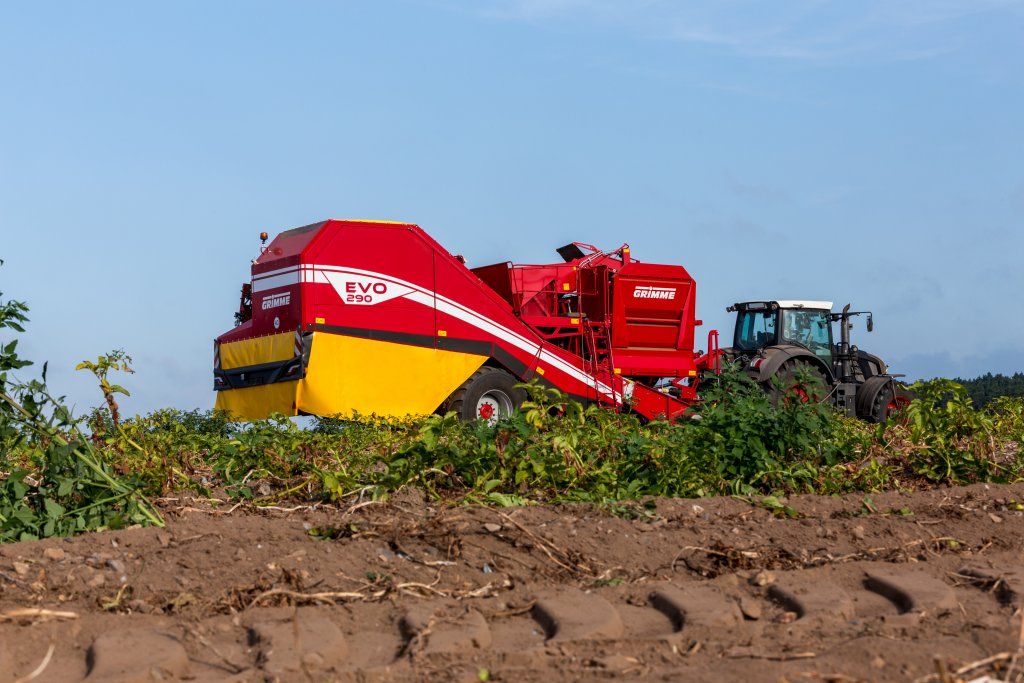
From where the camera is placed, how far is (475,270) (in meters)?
16.9

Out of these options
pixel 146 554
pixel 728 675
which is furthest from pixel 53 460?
pixel 728 675

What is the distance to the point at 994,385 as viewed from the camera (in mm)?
29047

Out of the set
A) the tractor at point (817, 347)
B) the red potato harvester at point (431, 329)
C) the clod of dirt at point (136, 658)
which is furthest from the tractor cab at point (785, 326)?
the clod of dirt at point (136, 658)

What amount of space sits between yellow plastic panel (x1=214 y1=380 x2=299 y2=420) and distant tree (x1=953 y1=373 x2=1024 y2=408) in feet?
59.4

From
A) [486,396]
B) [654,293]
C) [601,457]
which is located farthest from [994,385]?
[601,457]

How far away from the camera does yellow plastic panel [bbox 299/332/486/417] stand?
13.6 metres

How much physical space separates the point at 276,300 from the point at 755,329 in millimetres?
7843

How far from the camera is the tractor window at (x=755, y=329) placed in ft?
58.6

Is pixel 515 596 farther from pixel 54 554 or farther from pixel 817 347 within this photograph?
pixel 817 347

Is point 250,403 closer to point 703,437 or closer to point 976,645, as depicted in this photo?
point 703,437

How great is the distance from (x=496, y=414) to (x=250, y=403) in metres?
3.28

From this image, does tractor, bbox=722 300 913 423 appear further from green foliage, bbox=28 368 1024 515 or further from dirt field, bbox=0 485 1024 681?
dirt field, bbox=0 485 1024 681

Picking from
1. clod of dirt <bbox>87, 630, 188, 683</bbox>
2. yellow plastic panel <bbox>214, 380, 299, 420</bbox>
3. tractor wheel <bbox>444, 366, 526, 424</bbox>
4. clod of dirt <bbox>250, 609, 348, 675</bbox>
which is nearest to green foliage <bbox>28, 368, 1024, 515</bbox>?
clod of dirt <bbox>250, 609, 348, 675</bbox>

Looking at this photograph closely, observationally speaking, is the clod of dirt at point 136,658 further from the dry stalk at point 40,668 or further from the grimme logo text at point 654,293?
the grimme logo text at point 654,293
